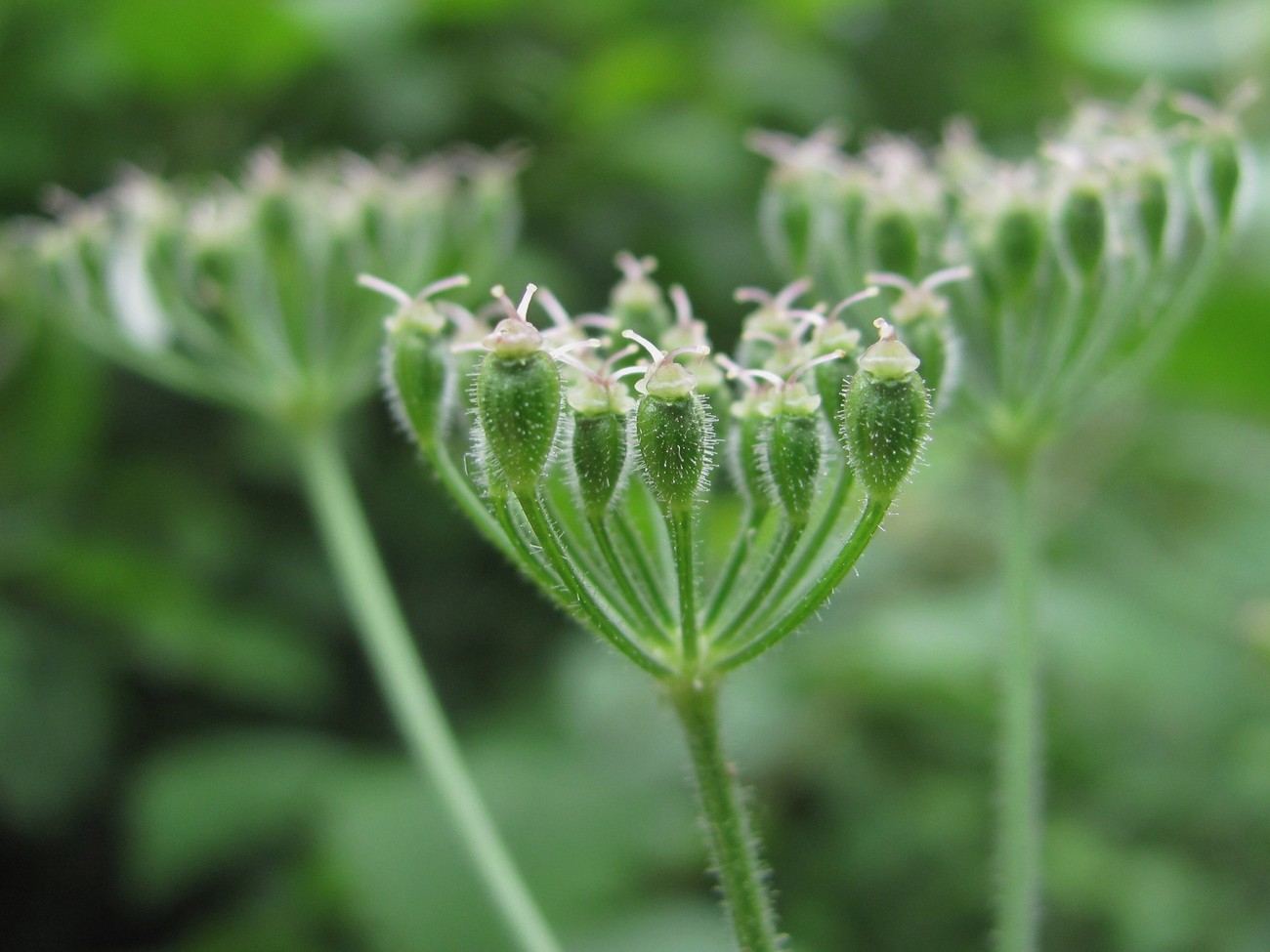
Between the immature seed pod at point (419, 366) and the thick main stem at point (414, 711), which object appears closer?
the immature seed pod at point (419, 366)

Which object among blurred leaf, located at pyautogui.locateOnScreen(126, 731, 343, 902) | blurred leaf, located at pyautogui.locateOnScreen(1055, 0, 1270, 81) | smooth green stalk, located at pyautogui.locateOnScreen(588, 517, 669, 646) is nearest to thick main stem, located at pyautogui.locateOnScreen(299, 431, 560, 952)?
smooth green stalk, located at pyautogui.locateOnScreen(588, 517, 669, 646)

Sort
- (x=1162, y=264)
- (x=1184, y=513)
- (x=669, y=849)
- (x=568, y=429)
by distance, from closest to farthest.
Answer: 1. (x=568, y=429)
2. (x=1162, y=264)
3. (x=669, y=849)
4. (x=1184, y=513)

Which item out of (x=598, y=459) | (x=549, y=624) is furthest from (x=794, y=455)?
(x=549, y=624)

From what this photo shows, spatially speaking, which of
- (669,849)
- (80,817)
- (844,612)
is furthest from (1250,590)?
(80,817)

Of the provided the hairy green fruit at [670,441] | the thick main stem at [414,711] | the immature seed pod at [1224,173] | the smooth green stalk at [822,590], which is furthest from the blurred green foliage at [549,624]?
the hairy green fruit at [670,441]

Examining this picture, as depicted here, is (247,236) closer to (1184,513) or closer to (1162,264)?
(1162,264)

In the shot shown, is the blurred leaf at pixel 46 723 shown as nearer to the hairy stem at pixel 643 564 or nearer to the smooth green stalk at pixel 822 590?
the hairy stem at pixel 643 564
